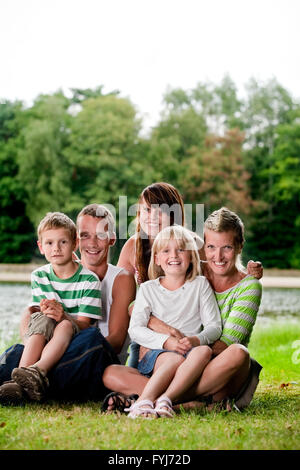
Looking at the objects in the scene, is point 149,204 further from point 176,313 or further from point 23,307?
point 23,307

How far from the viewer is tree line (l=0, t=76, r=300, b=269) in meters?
25.8

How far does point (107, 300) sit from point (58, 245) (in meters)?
0.41

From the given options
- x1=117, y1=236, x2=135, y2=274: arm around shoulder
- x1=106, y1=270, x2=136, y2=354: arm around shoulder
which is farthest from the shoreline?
x1=106, y1=270, x2=136, y2=354: arm around shoulder

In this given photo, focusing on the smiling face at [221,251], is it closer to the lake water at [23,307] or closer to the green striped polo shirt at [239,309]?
the green striped polo shirt at [239,309]

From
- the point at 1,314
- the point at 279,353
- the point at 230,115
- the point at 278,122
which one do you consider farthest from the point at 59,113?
the point at 279,353

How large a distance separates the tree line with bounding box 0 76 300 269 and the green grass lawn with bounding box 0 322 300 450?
→ 71.1ft

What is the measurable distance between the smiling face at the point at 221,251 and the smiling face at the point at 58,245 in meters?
0.69

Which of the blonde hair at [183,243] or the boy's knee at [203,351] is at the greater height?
the blonde hair at [183,243]

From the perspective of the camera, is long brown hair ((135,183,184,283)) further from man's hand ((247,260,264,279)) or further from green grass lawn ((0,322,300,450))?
green grass lawn ((0,322,300,450))

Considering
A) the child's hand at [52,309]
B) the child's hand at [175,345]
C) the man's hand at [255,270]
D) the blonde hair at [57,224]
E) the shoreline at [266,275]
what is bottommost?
the shoreline at [266,275]

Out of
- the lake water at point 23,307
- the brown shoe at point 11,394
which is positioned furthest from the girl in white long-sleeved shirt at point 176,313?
the lake water at point 23,307

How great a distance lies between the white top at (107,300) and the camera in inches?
132

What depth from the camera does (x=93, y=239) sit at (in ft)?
11.1

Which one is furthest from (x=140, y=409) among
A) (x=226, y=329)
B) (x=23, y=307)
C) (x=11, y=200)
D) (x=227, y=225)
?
(x=11, y=200)
